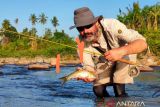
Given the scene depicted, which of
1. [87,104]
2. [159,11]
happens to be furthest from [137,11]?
[87,104]

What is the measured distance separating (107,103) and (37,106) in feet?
4.75

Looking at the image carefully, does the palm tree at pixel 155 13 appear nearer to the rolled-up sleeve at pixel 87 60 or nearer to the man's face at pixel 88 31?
the rolled-up sleeve at pixel 87 60

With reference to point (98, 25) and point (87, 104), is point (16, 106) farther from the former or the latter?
point (98, 25)

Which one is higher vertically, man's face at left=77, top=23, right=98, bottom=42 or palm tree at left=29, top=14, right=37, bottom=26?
palm tree at left=29, top=14, right=37, bottom=26

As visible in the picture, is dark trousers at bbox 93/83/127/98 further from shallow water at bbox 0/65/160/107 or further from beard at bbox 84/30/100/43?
beard at bbox 84/30/100/43

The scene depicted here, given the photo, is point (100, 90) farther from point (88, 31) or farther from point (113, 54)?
point (113, 54)

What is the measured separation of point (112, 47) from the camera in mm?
7293

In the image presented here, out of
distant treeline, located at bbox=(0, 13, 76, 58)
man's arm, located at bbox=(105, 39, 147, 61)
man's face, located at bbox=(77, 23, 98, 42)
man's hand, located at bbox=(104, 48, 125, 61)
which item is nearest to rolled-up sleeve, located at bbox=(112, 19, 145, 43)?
man's arm, located at bbox=(105, 39, 147, 61)

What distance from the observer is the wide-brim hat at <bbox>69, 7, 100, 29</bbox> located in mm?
6070

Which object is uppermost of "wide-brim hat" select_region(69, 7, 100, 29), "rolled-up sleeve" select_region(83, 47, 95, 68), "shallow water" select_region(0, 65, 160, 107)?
"wide-brim hat" select_region(69, 7, 100, 29)

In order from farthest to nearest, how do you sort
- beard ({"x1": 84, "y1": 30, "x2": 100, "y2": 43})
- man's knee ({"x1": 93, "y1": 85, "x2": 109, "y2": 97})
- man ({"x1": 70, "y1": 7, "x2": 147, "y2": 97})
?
man's knee ({"x1": 93, "y1": 85, "x2": 109, "y2": 97}), beard ({"x1": 84, "y1": 30, "x2": 100, "y2": 43}), man ({"x1": 70, "y1": 7, "x2": 147, "y2": 97})

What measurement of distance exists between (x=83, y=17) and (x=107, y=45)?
121 cm

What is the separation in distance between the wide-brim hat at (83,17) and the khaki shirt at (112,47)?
1.80ft

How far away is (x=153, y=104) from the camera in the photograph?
820 centimetres
